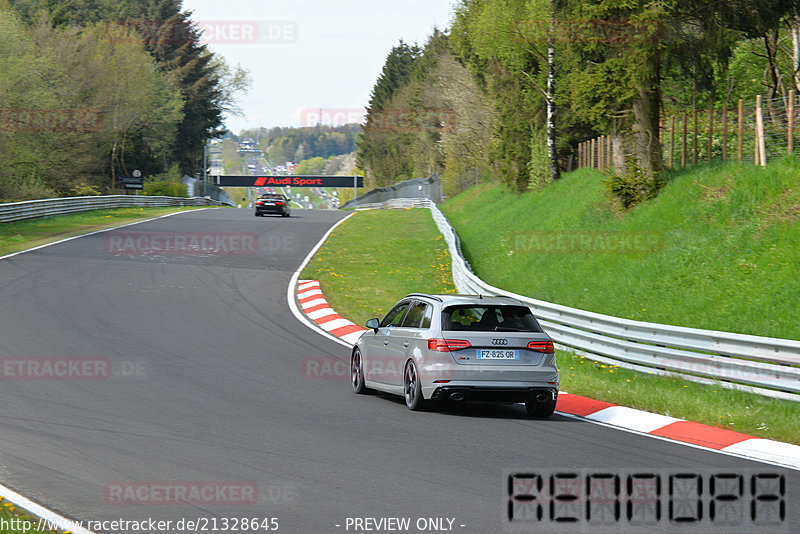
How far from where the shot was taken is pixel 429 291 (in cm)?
2466

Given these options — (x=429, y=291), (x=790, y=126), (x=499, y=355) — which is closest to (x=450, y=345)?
(x=499, y=355)

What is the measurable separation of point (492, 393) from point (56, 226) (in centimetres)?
3272

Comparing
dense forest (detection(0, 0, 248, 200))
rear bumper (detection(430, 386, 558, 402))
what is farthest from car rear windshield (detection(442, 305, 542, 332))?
dense forest (detection(0, 0, 248, 200))

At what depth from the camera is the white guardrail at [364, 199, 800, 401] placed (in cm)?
1141

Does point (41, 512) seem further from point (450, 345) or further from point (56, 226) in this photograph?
point (56, 226)

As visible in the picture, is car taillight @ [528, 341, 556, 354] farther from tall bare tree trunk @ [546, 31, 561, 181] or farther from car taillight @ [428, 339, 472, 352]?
tall bare tree trunk @ [546, 31, 561, 181]

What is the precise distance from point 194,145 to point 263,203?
159 ft

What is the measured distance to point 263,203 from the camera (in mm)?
51125

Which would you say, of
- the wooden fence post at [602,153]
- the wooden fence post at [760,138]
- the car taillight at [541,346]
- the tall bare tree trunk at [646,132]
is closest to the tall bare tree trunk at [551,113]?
the wooden fence post at [602,153]

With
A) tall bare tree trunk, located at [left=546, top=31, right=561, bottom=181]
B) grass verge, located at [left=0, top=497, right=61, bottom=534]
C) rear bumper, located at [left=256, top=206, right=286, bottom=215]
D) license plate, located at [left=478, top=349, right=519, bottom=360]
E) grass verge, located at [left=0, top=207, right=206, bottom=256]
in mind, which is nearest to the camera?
grass verge, located at [left=0, top=497, right=61, bottom=534]

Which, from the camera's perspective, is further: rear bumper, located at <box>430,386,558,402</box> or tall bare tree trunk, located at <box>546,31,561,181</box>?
tall bare tree trunk, located at <box>546,31,561,181</box>

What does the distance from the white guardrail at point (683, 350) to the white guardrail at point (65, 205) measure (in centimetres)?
2729

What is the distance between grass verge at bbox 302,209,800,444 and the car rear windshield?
1707 millimetres

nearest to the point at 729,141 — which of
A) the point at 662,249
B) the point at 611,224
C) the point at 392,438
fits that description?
the point at 611,224
